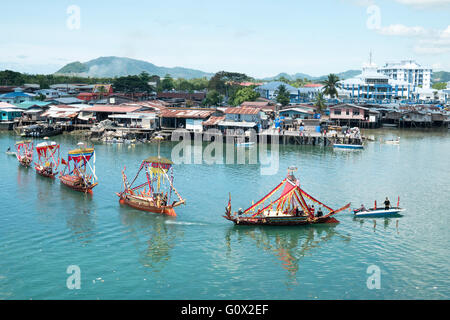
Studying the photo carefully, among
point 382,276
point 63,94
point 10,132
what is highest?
point 63,94

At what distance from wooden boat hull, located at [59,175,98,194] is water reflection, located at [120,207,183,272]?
590 centimetres

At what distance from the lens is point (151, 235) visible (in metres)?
30.5

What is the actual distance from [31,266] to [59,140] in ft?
167

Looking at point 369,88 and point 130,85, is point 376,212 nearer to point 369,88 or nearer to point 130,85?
point 130,85

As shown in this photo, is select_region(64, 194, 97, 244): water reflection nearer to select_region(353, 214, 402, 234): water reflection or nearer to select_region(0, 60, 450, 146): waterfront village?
select_region(353, 214, 402, 234): water reflection

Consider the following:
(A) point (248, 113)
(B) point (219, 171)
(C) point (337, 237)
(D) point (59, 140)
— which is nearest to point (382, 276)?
(C) point (337, 237)

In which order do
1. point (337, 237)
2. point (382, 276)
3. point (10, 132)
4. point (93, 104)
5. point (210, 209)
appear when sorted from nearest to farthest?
point (382, 276), point (337, 237), point (210, 209), point (10, 132), point (93, 104)

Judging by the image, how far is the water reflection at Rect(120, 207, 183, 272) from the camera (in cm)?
2673

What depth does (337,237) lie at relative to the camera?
31.1 meters

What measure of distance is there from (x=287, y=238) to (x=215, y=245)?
17.1ft

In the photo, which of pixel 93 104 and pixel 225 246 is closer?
pixel 225 246

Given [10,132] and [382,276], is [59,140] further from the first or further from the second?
[382,276]

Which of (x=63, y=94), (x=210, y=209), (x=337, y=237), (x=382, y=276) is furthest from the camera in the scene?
(x=63, y=94)

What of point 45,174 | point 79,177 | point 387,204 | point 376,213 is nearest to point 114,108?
point 45,174
